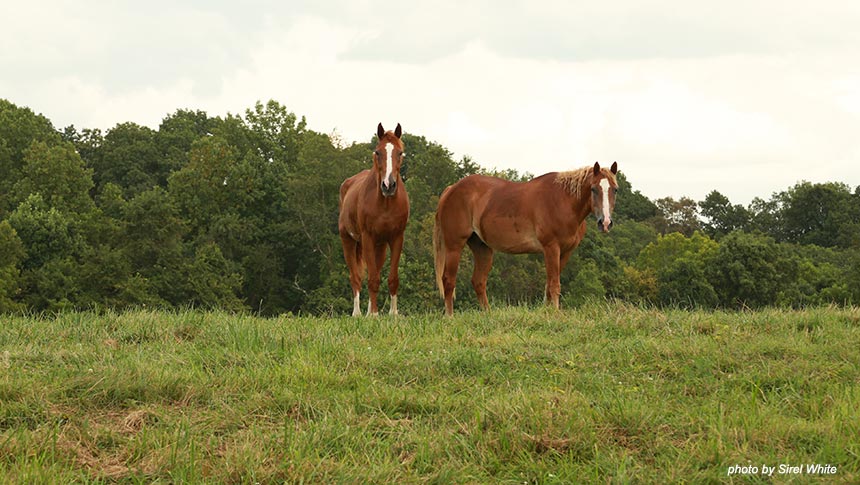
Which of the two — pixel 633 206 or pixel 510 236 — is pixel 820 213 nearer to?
pixel 633 206

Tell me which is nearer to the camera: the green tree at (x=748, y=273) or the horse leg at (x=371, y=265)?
the horse leg at (x=371, y=265)

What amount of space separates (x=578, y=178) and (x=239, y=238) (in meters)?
44.4

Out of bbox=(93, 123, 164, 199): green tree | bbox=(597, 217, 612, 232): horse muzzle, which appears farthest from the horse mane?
bbox=(93, 123, 164, 199): green tree

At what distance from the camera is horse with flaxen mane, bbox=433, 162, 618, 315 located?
11922mm

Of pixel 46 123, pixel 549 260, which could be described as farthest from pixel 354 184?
pixel 46 123

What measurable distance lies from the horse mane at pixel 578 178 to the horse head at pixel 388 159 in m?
2.54

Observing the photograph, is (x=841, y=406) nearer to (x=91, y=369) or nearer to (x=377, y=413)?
(x=377, y=413)

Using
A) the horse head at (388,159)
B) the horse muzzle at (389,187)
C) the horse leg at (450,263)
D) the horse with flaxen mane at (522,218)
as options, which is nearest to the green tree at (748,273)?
the horse with flaxen mane at (522,218)

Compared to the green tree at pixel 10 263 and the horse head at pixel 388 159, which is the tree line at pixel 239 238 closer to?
the green tree at pixel 10 263

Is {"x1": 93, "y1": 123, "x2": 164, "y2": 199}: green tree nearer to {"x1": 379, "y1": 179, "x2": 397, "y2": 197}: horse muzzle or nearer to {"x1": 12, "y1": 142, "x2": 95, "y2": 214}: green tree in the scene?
{"x1": 12, "y1": 142, "x2": 95, "y2": 214}: green tree

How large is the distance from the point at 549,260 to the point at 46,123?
5845 cm

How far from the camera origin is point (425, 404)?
5863mm

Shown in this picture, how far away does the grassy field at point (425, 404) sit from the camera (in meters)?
4.72

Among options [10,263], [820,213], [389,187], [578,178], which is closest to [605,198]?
[578,178]
